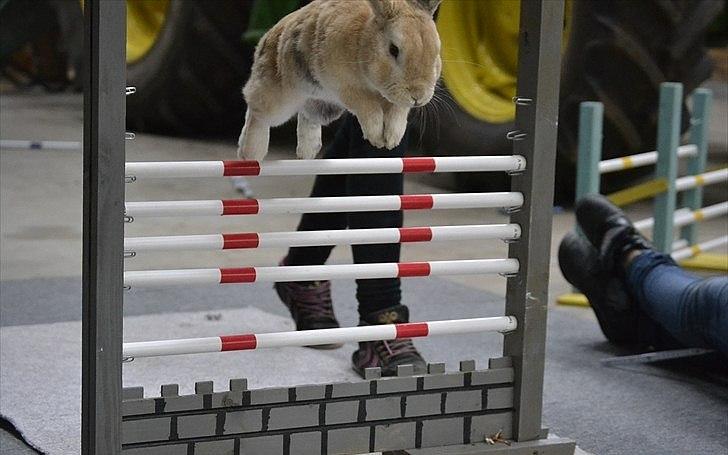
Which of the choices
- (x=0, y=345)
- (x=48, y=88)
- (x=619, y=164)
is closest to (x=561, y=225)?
(x=619, y=164)

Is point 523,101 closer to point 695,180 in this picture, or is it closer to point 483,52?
point 695,180

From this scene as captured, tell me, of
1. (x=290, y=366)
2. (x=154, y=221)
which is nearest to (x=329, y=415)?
(x=290, y=366)

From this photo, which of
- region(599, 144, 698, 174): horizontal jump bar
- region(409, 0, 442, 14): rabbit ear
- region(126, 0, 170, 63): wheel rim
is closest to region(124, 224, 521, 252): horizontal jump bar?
region(409, 0, 442, 14): rabbit ear

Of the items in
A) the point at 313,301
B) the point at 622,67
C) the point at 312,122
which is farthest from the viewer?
the point at 622,67

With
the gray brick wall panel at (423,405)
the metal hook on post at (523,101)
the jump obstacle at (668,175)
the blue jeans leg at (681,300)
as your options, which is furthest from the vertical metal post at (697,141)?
the gray brick wall panel at (423,405)

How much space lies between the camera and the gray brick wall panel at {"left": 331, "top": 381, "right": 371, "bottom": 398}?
5.49 feet

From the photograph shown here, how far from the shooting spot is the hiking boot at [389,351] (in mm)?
2221

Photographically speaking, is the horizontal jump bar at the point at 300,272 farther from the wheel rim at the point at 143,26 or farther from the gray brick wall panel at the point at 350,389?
the wheel rim at the point at 143,26

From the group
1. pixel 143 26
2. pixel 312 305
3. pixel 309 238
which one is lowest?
pixel 312 305

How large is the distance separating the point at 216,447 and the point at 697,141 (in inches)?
87.0

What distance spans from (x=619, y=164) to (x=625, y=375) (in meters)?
0.78

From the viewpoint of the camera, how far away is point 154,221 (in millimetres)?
3877

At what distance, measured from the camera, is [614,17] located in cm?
363

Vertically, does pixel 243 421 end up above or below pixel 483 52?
below
